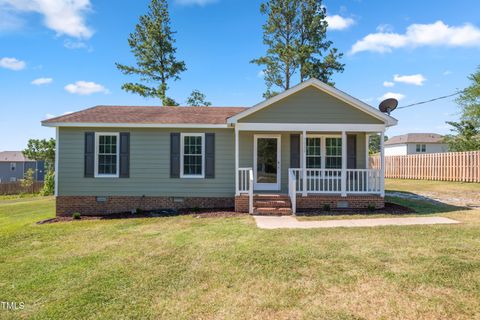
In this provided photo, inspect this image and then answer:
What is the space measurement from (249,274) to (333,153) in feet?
26.8

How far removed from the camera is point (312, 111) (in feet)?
35.3

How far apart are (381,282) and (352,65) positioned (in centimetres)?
2042

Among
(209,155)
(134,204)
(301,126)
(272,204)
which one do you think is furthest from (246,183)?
(134,204)

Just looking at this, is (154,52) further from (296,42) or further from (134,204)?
(134,204)

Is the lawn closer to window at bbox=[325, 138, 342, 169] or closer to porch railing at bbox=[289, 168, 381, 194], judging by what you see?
porch railing at bbox=[289, 168, 381, 194]

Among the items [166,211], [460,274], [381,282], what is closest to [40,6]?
[166,211]

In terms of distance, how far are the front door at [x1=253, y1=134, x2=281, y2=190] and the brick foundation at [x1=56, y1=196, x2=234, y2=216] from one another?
4.64 ft

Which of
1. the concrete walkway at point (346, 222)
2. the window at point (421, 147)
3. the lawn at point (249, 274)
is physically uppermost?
the window at point (421, 147)

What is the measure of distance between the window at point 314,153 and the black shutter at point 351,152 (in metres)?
1.09

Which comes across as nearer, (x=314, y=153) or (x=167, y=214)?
(x=167, y=214)

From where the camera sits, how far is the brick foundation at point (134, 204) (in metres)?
11.1

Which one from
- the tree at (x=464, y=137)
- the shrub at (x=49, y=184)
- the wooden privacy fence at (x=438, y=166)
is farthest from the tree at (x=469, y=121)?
the shrub at (x=49, y=184)

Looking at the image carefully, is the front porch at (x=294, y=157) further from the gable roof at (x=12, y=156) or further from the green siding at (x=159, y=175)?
the gable roof at (x=12, y=156)

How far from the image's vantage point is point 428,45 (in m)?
16.6
